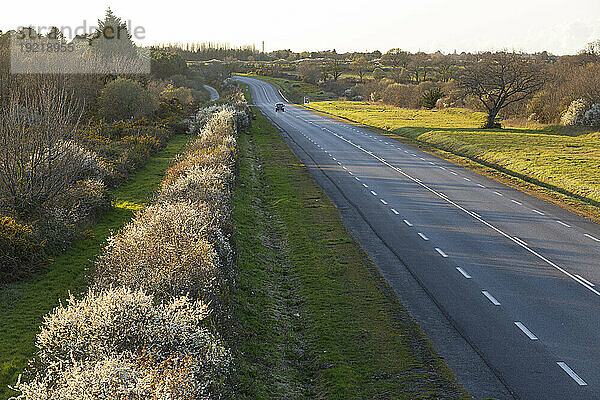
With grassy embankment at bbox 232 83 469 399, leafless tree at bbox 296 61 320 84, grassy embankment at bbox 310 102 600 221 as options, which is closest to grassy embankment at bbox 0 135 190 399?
grassy embankment at bbox 232 83 469 399

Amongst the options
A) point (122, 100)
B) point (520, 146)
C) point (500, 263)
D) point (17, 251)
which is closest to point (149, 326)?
point (17, 251)

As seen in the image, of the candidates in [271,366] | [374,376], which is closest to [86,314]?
[271,366]

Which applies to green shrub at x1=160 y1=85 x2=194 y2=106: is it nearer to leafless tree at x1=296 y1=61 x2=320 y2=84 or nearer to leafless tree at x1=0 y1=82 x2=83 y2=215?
leafless tree at x1=0 y1=82 x2=83 y2=215

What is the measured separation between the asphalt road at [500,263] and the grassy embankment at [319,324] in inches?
56.2

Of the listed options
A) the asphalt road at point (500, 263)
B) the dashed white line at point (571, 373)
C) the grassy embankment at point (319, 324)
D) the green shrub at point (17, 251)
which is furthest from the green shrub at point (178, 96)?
the dashed white line at point (571, 373)

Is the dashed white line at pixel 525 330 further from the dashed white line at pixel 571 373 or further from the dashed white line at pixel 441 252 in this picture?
the dashed white line at pixel 441 252

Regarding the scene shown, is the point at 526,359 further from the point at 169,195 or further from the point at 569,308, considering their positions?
the point at 169,195

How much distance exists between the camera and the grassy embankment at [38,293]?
10.1 meters

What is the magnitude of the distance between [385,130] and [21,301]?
4740 centimetres

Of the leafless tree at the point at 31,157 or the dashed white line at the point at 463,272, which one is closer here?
the dashed white line at the point at 463,272

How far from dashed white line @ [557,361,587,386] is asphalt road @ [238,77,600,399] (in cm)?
2

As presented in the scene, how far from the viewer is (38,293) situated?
42.8 ft

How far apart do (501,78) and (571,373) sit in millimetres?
44006

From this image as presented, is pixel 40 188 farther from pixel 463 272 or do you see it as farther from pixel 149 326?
pixel 463 272
